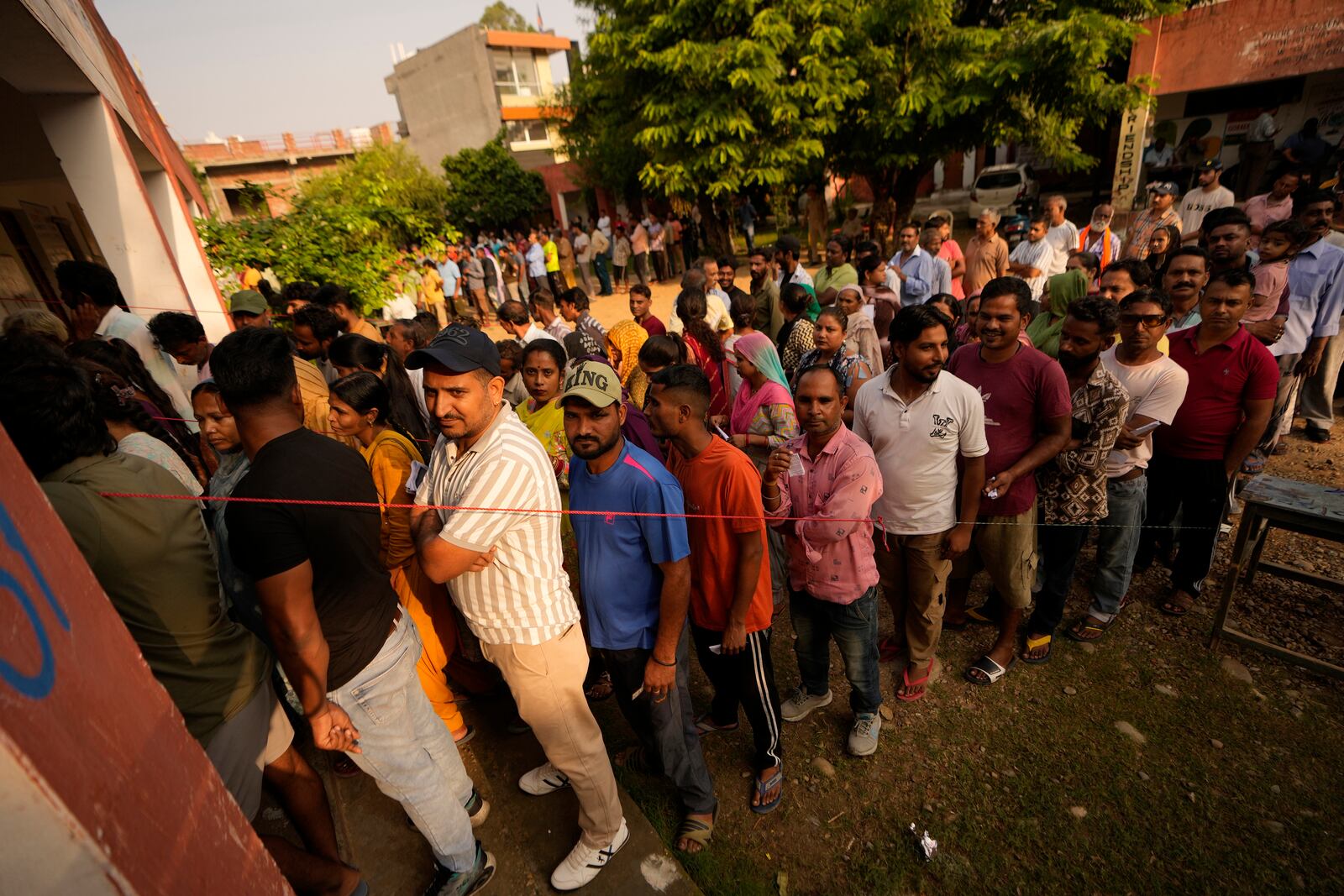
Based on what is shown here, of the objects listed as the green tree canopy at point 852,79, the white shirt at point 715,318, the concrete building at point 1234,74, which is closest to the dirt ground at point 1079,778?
the white shirt at point 715,318

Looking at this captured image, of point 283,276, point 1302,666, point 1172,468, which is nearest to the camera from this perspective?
point 1302,666

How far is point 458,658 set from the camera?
10.9ft

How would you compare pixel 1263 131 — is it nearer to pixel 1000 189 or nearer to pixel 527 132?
pixel 1000 189

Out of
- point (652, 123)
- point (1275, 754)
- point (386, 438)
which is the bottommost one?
point (1275, 754)

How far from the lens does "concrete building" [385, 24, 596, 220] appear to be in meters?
32.3

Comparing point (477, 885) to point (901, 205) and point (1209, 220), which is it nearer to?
point (1209, 220)

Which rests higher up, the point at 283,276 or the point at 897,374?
the point at 283,276

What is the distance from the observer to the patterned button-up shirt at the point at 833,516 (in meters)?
2.51

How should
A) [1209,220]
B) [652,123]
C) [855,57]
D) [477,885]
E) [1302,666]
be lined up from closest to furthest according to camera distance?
[477,885] → [1302,666] → [1209,220] → [855,57] → [652,123]

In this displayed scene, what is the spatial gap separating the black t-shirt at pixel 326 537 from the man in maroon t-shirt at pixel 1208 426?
13.7 ft

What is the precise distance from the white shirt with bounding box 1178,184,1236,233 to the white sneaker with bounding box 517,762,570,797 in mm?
9369

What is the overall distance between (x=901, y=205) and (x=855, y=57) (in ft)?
13.4

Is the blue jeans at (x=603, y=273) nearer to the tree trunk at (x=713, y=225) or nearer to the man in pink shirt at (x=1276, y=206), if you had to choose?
the tree trunk at (x=713, y=225)

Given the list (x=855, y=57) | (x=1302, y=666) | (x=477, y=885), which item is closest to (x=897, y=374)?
(x=1302, y=666)
